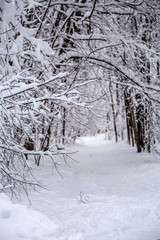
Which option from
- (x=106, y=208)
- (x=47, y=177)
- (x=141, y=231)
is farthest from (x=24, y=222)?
(x=47, y=177)

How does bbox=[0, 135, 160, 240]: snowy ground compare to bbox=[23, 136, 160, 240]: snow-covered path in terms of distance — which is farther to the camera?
bbox=[23, 136, 160, 240]: snow-covered path

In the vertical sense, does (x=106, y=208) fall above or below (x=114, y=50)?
below

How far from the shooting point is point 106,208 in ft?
13.1

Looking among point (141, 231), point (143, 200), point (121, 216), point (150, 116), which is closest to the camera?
point (141, 231)

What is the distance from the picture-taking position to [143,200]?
4.45 metres

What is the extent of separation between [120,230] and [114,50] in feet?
19.7

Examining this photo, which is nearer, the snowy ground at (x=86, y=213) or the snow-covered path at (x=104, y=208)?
the snowy ground at (x=86, y=213)

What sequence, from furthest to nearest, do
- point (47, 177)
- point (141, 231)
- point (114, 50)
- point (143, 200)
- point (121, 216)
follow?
point (114, 50)
point (47, 177)
point (143, 200)
point (121, 216)
point (141, 231)

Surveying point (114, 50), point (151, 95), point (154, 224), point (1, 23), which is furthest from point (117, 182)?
point (1, 23)

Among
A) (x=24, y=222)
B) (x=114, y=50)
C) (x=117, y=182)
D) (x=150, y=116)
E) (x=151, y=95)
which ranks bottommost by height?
(x=117, y=182)

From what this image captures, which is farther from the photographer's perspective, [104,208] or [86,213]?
[104,208]

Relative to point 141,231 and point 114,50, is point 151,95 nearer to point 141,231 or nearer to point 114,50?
point 114,50

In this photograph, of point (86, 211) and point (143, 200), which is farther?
point (143, 200)

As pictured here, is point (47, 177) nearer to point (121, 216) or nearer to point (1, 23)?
point (121, 216)
